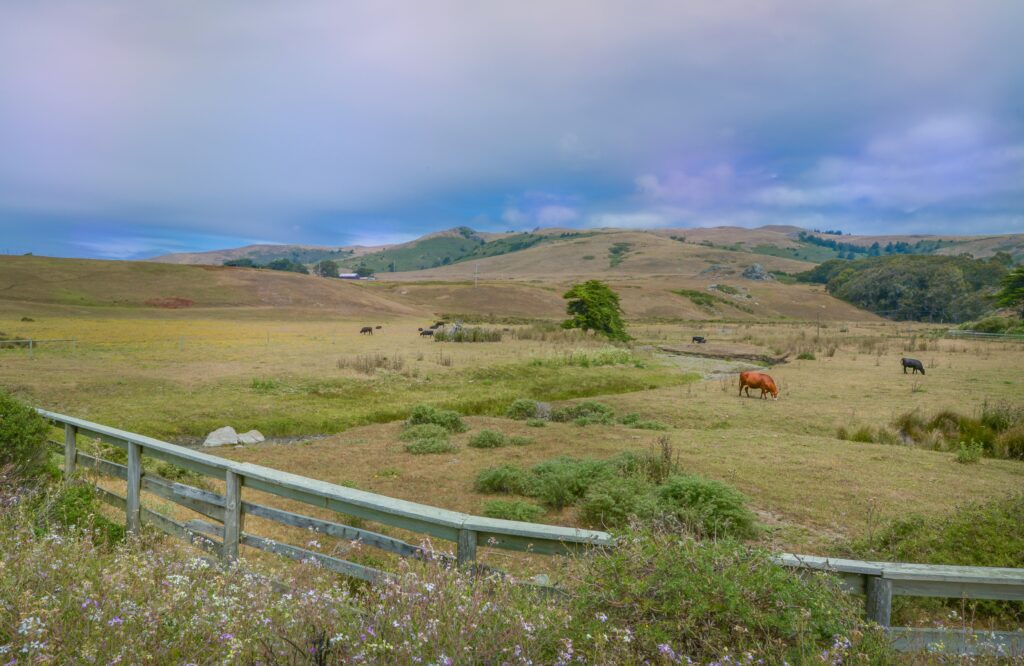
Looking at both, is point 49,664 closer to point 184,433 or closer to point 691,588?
point 691,588

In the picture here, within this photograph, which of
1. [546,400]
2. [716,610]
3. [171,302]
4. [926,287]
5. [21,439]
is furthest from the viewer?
[926,287]

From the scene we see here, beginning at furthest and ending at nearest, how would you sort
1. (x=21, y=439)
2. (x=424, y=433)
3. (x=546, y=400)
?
(x=546, y=400) < (x=424, y=433) < (x=21, y=439)

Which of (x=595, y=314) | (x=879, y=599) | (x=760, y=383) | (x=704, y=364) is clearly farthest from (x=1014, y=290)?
(x=879, y=599)

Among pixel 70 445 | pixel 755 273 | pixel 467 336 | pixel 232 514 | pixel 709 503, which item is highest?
pixel 755 273

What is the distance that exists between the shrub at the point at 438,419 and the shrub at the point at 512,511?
24.1ft

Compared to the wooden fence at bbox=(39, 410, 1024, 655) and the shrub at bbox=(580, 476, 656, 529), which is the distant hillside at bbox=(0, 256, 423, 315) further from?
the wooden fence at bbox=(39, 410, 1024, 655)

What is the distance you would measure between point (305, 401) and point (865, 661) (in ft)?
64.3

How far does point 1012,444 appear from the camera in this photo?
13.2 m

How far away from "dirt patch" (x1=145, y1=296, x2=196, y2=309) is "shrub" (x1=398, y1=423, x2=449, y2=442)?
2630 inches

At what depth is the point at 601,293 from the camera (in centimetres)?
4978

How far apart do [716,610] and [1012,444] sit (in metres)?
15.1

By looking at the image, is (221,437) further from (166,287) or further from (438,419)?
(166,287)

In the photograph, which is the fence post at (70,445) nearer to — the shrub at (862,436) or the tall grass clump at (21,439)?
the tall grass clump at (21,439)

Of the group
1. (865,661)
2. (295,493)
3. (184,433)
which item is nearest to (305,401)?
A: (184,433)
